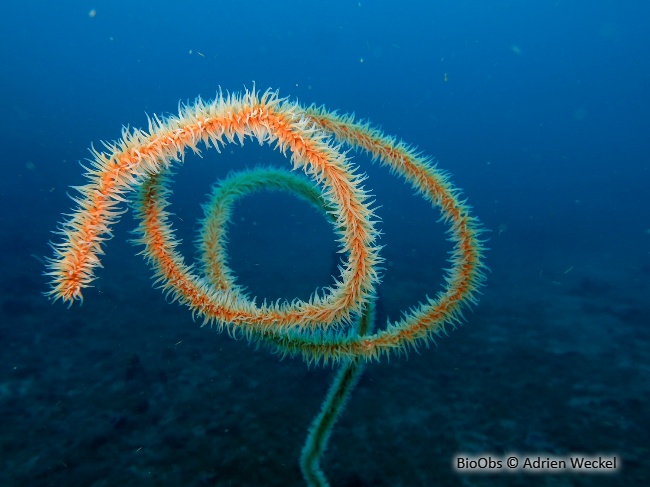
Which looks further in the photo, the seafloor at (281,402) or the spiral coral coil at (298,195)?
the seafloor at (281,402)

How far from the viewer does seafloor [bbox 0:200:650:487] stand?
524 centimetres

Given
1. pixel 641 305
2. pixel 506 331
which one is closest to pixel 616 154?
pixel 641 305

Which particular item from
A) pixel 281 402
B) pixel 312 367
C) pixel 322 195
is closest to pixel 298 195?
pixel 322 195

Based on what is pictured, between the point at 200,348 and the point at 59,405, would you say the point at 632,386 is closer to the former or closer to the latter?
the point at 200,348

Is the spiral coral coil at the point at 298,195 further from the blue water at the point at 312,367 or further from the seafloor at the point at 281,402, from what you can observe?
the seafloor at the point at 281,402

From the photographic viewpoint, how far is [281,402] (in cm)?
673

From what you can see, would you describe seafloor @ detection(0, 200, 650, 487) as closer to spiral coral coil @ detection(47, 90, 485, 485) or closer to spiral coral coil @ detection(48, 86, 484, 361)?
spiral coral coil @ detection(47, 90, 485, 485)

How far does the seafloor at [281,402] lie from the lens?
5238 millimetres

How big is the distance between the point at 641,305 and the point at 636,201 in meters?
35.1

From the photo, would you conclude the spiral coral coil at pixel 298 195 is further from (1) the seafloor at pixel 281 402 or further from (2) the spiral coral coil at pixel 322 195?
(1) the seafloor at pixel 281 402

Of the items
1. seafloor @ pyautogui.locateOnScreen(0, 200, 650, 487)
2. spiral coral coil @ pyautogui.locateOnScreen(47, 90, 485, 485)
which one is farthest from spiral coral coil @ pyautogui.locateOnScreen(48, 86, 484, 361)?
seafloor @ pyautogui.locateOnScreen(0, 200, 650, 487)

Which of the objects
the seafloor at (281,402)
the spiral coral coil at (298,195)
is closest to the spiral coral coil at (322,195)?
the spiral coral coil at (298,195)

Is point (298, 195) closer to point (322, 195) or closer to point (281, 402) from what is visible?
point (322, 195)

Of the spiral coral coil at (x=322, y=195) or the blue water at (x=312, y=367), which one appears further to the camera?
the blue water at (x=312, y=367)
